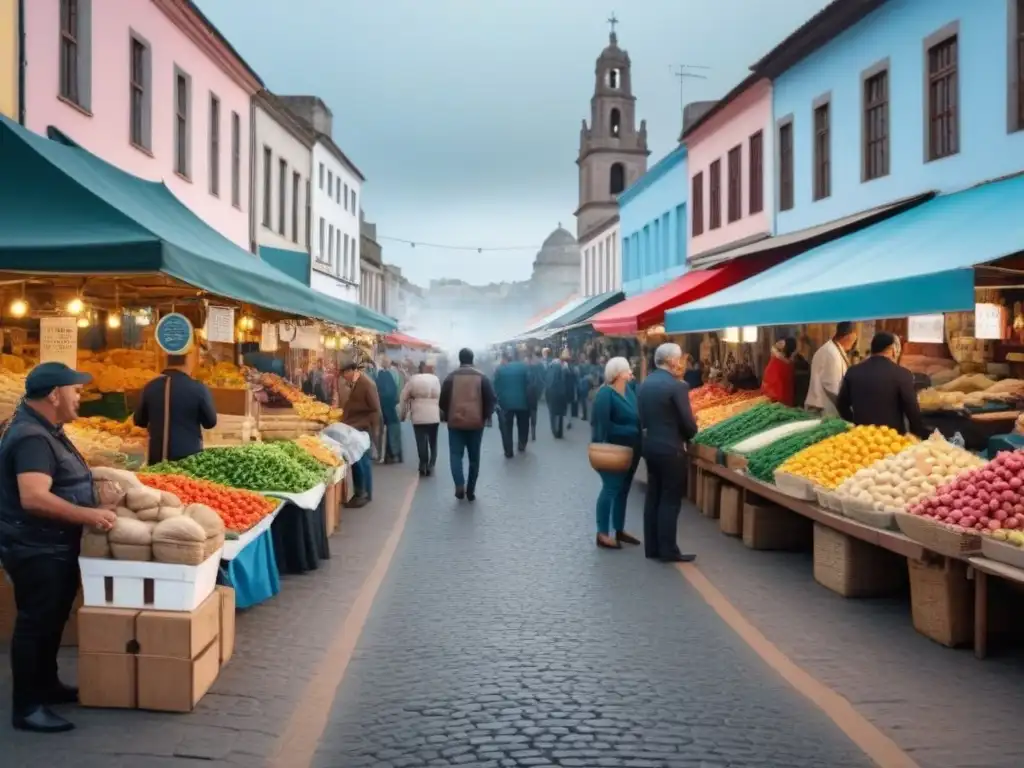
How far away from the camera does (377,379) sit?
21.1 metres

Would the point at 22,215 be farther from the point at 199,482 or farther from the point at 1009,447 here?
the point at 1009,447

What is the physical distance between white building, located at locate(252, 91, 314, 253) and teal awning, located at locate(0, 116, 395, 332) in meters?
16.9

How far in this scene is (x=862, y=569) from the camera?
9273 millimetres

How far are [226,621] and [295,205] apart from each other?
1232 inches

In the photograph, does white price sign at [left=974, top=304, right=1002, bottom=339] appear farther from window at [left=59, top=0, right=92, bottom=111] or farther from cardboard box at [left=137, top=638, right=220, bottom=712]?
window at [left=59, top=0, right=92, bottom=111]

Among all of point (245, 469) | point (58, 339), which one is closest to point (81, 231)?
point (58, 339)

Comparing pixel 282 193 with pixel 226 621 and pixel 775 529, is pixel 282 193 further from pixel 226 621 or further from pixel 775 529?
pixel 226 621

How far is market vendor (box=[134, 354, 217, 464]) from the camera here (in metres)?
10.1

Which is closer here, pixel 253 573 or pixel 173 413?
pixel 253 573

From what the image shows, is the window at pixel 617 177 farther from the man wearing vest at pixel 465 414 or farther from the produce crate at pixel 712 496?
the produce crate at pixel 712 496

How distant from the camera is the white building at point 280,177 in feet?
101

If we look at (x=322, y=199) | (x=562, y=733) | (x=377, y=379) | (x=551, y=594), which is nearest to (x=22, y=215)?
(x=551, y=594)

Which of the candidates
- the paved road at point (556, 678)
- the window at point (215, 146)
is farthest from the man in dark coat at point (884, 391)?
the window at point (215, 146)

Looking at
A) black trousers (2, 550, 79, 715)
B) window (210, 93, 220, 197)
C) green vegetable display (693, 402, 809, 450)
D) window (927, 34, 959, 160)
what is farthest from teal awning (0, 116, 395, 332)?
window (210, 93, 220, 197)
